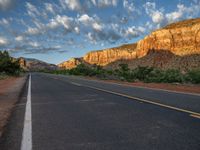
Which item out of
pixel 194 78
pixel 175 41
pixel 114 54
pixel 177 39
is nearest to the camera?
pixel 194 78

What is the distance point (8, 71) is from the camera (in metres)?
72.2

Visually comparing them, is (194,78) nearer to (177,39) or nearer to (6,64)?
(6,64)

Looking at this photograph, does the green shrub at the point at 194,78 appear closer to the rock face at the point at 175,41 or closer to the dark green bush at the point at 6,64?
the dark green bush at the point at 6,64

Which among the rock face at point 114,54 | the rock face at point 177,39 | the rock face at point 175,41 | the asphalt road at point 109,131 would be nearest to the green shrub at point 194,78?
the asphalt road at point 109,131

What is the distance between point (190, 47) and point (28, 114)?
102383 mm

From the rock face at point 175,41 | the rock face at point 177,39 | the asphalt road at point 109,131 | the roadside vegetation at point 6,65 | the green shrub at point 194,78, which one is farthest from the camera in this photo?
the rock face at point 177,39

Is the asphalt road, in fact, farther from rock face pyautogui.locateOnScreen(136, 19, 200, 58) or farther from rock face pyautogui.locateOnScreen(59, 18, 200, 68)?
rock face pyautogui.locateOnScreen(136, 19, 200, 58)

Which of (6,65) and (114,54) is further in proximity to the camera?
(114,54)

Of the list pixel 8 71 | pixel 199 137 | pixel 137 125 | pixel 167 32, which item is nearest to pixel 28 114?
pixel 137 125

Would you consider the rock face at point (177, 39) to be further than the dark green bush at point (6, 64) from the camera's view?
Yes

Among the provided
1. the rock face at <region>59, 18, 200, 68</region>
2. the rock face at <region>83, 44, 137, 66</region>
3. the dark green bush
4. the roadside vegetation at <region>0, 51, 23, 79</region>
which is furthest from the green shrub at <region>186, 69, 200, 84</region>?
the rock face at <region>83, 44, 137, 66</region>

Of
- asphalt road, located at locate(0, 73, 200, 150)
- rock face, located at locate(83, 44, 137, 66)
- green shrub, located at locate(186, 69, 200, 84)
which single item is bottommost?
asphalt road, located at locate(0, 73, 200, 150)

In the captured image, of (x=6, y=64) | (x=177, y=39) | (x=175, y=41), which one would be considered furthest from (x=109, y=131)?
(x=177, y=39)

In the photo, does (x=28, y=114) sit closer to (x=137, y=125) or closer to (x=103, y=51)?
(x=137, y=125)
